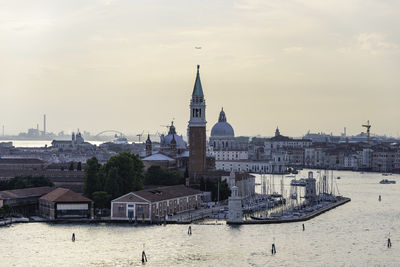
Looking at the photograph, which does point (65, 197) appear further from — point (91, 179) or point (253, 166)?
point (253, 166)

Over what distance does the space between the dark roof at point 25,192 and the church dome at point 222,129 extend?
1674 inches

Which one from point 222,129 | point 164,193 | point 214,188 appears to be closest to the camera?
point 164,193

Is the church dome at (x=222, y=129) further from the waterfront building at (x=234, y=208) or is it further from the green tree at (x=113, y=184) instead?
the waterfront building at (x=234, y=208)

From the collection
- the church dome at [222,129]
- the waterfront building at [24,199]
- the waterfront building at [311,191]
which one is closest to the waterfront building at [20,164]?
the waterfront building at [24,199]

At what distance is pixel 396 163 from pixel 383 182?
23.3 meters

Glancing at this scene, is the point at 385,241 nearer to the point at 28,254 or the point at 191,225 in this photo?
the point at 191,225

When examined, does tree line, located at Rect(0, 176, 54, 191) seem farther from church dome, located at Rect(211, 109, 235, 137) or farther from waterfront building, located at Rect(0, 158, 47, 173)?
church dome, located at Rect(211, 109, 235, 137)

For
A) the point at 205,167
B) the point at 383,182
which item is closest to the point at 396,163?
the point at 383,182

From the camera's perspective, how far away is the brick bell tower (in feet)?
121

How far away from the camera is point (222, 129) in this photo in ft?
238

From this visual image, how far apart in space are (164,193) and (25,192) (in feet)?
16.0

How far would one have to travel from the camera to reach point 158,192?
28750 millimetres

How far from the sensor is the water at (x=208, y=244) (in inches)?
781

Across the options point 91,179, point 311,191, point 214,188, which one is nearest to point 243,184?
point 311,191
